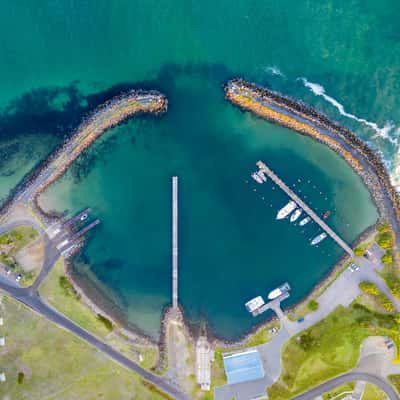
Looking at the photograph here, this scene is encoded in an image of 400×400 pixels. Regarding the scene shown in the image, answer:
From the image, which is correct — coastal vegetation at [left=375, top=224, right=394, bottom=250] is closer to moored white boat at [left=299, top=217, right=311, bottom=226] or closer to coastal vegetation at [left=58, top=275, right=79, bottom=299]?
moored white boat at [left=299, top=217, right=311, bottom=226]

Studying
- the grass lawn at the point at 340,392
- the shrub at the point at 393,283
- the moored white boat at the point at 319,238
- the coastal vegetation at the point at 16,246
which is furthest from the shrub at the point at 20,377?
the shrub at the point at 393,283

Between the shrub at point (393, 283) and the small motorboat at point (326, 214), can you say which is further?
the small motorboat at point (326, 214)

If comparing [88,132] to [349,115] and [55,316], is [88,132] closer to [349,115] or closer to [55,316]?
[55,316]

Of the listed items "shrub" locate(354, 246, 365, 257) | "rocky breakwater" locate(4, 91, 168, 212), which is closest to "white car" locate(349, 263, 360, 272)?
"shrub" locate(354, 246, 365, 257)

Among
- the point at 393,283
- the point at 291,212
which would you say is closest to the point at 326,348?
the point at 393,283

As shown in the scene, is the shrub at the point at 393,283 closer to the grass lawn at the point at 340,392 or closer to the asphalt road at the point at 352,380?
the asphalt road at the point at 352,380

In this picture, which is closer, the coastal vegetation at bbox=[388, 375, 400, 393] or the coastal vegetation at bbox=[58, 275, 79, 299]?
the coastal vegetation at bbox=[388, 375, 400, 393]
